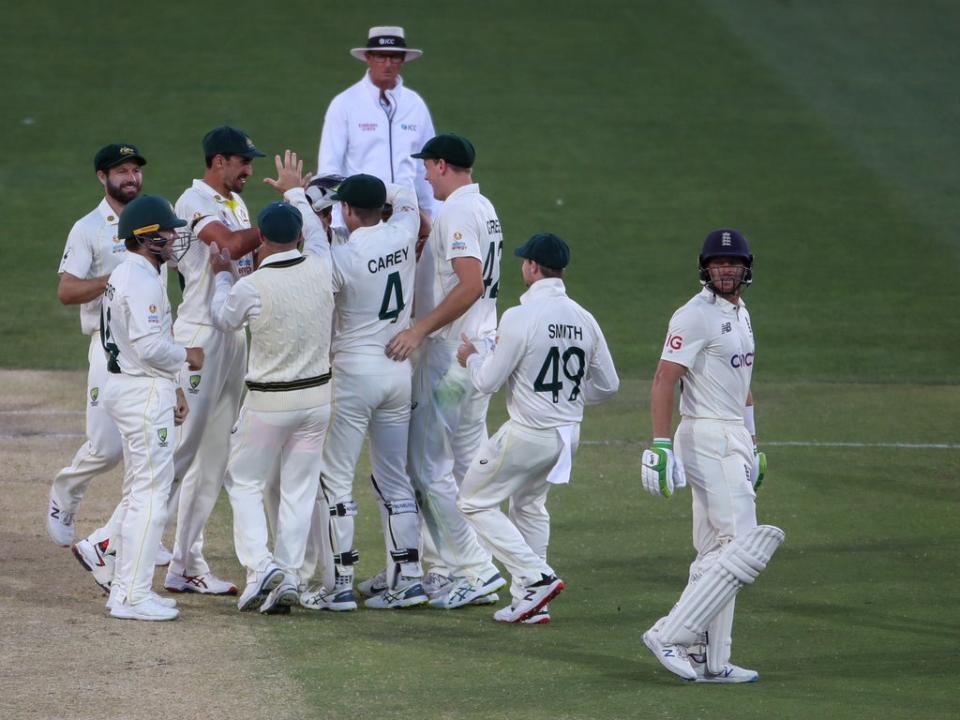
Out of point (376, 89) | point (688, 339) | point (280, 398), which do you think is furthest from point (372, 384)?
point (376, 89)

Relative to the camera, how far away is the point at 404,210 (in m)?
7.98

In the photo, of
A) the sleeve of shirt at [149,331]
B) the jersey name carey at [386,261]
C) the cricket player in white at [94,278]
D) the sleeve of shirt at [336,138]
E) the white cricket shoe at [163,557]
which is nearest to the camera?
the sleeve of shirt at [149,331]

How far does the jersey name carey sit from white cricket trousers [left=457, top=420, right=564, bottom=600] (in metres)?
1.00

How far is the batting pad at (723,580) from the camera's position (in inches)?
257

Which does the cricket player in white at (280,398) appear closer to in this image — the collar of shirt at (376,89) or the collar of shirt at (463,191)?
the collar of shirt at (463,191)

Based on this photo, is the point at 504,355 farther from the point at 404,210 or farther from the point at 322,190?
the point at 322,190

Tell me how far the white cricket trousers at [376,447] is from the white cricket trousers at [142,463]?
2.90 feet

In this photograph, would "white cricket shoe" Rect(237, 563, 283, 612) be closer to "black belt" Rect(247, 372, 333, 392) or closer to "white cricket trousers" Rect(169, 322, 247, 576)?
"white cricket trousers" Rect(169, 322, 247, 576)

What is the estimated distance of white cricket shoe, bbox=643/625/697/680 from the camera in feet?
21.8

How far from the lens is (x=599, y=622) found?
7.67m

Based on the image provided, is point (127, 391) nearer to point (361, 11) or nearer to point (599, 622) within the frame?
point (599, 622)

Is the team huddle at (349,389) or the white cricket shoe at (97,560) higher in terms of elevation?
the team huddle at (349,389)

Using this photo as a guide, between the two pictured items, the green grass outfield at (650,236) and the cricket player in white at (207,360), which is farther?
the cricket player in white at (207,360)

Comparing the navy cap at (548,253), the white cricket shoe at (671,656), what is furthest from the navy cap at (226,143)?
the white cricket shoe at (671,656)
